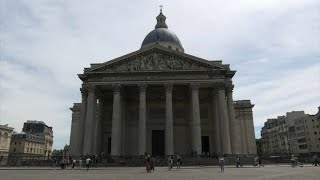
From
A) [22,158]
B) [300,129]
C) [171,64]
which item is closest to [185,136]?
[171,64]

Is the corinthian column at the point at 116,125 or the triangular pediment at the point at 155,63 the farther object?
the triangular pediment at the point at 155,63

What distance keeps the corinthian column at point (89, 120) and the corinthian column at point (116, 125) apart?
2726 millimetres

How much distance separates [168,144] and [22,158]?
1929 cm

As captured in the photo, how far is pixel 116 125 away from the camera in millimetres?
39000

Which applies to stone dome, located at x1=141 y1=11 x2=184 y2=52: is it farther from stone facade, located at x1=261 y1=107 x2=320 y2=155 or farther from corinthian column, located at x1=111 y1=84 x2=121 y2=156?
stone facade, located at x1=261 y1=107 x2=320 y2=155

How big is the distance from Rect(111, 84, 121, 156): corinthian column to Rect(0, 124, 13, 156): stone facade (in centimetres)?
5364

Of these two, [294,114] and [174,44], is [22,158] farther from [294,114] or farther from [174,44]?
[294,114]

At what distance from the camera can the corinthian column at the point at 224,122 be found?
37438mm

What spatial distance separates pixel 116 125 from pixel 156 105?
9.16 m

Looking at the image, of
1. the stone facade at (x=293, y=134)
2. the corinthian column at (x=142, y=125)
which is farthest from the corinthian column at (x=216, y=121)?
the stone facade at (x=293, y=134)

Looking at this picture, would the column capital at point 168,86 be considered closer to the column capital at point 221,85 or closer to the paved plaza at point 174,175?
the column capital at point 221,85

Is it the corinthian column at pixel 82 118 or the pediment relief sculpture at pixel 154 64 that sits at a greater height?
the pediment relief sculpture at pixel 154 64

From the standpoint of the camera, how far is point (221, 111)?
39062 millimetres

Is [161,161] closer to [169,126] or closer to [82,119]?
[169,126]
